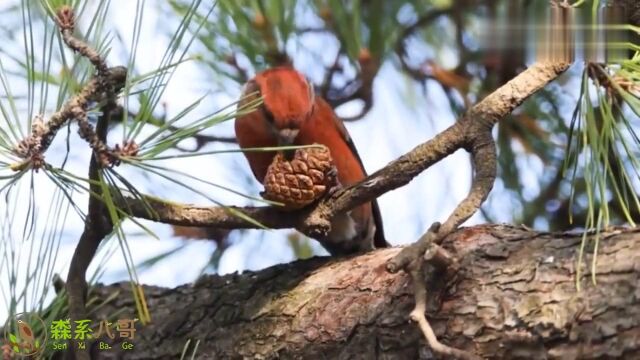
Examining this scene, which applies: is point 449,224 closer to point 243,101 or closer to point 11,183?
point 243,101

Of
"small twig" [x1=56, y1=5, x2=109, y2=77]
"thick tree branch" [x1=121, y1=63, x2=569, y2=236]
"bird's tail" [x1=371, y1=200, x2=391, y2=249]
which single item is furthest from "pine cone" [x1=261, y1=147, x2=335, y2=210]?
"bird's tail" [x1=371, y1=200, x2=391, y2=249]

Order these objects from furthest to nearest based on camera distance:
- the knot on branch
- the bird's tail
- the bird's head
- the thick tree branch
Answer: the bird's tail < the bird's head < the thick tree branch < the knot on branch

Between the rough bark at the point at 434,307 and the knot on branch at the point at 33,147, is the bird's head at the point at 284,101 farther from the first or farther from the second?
the knot on branch at the point at 33,147

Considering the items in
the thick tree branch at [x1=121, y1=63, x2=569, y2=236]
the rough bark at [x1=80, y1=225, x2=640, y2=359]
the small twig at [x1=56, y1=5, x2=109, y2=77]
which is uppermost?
the small twig at [x1=56, y1=5, x2=109, y2=77]

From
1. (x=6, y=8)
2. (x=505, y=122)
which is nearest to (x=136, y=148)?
(x=6, y=8)

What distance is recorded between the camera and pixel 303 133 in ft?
4.80

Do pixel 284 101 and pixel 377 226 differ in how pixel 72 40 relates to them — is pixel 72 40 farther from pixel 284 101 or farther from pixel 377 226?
pixel 377 226

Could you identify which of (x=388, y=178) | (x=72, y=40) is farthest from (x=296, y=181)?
(x=72, y=40)

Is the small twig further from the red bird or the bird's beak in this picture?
the bird's beak

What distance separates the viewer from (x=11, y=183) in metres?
0.98

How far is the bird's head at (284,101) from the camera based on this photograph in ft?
4.36

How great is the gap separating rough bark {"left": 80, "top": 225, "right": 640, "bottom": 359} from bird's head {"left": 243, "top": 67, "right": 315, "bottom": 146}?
0.18 meters

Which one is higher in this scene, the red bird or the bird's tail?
the red bird

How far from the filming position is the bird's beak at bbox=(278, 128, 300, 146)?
4.42 ft
